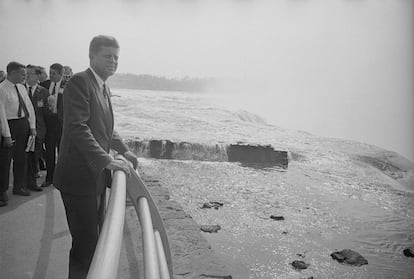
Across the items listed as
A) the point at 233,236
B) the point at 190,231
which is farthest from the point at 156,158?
the point at 190,231

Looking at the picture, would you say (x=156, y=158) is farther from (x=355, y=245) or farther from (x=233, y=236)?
(x=355, y=245)

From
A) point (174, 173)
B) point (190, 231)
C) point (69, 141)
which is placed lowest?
point (174, 173)

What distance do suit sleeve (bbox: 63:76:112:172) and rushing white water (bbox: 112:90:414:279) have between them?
388 centimetres

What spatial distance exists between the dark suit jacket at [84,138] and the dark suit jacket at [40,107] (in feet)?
11.6

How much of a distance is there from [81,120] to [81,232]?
59 centimetres

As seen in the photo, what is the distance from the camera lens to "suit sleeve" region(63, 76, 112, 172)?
159 cm

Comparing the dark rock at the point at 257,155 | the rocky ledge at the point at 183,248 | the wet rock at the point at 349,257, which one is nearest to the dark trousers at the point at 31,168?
the rocky ledge at the point at 183,248

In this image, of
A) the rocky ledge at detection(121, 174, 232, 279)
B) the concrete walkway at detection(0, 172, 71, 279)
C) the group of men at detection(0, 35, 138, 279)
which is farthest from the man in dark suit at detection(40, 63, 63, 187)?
the group of men at detection(0, 35, 138, 279)

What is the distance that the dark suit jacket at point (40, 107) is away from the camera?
193 inches

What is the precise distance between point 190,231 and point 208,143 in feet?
34.0

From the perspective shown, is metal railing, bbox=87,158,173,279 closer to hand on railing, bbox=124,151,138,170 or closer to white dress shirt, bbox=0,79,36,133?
hand on railing, bbox=124,151,138,170

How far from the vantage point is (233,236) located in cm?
625

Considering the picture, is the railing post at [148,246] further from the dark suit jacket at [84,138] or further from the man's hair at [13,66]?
the man's hair at [13,66]

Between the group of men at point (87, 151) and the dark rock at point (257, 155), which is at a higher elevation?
the group of men at point (87, 151)
